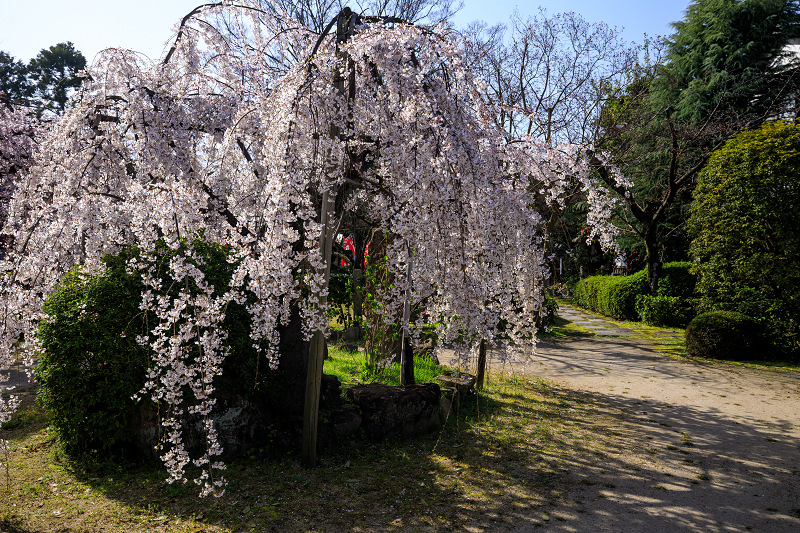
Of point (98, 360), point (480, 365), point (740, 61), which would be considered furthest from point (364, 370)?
point (740, 61)

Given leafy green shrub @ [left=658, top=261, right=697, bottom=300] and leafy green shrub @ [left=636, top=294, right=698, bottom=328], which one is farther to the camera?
leafy green shrub @ [left=658, top=261, right=697, bottom=300]

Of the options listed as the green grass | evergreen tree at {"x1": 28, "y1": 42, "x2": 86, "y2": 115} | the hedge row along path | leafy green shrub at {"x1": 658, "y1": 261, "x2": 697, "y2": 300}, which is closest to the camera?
the hedge row along path

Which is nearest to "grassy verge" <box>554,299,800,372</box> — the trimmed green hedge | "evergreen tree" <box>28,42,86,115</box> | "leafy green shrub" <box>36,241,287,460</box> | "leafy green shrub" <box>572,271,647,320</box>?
"leafy green shrub" <box>572,271,647,320</box>

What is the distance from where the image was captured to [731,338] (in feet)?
31.8

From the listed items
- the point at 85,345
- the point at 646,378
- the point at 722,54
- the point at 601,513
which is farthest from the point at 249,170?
the point at 722,54

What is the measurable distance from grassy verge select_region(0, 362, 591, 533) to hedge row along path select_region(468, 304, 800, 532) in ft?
1.21

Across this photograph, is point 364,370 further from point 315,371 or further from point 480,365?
point 315,371

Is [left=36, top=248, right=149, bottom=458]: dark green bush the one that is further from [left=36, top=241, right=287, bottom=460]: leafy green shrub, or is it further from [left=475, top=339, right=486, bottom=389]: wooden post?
[left=475, top=339, right=486, bottom=389]: wooden post

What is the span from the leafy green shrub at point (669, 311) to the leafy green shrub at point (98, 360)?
13.3 m

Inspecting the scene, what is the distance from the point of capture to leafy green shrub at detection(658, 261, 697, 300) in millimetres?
14297

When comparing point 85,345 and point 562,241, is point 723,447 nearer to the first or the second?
point 85,345

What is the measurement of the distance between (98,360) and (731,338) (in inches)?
435

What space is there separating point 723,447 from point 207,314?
5.57m

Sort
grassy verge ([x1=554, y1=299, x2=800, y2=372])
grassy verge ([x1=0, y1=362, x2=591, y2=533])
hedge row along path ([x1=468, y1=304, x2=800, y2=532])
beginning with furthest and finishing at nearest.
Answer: grassy verge ([x1=554, y1=299, x2=800, y2=372]) < hedge row along path ([x1=468, y1=304, x2=800, y2=532]) < grassy verge ([x1=0, y1=362, x2=591, y2=533])
